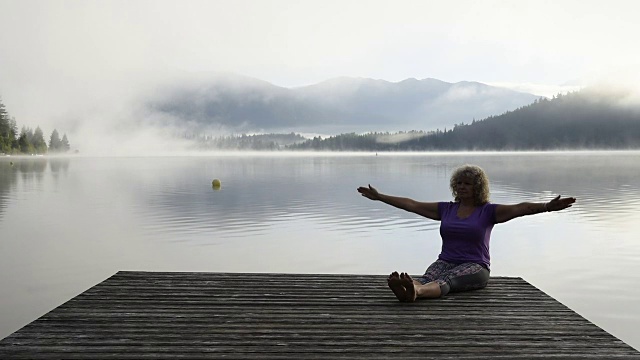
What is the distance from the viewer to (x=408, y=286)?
7371mm

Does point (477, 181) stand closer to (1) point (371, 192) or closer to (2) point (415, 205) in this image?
(2) point (415, 205)

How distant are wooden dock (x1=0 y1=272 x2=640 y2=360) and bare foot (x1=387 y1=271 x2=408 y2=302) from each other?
0.11 metres

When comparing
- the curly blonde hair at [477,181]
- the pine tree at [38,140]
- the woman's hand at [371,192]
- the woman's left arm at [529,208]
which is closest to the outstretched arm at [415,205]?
the woman's hand at [371,192]

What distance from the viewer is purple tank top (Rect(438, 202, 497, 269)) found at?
7.96 meters

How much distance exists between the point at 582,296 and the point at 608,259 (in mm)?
4436

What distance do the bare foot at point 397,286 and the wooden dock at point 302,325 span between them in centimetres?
11

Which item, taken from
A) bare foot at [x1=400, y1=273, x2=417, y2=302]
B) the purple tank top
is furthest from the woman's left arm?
bare foot at [x1=400, y1=273, x2=417, y2=302]

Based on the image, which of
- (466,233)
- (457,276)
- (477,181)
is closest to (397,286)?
(457,276)

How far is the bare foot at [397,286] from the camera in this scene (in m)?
7.29

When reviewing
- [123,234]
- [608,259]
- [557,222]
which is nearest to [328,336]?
[608,259]

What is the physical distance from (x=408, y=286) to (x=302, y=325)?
138 centimetres

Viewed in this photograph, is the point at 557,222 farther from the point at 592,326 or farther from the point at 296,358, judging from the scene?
the point at 296,358

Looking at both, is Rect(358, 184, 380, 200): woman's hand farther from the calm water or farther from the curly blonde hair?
the calm water

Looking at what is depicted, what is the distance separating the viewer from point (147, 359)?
18.5ft
